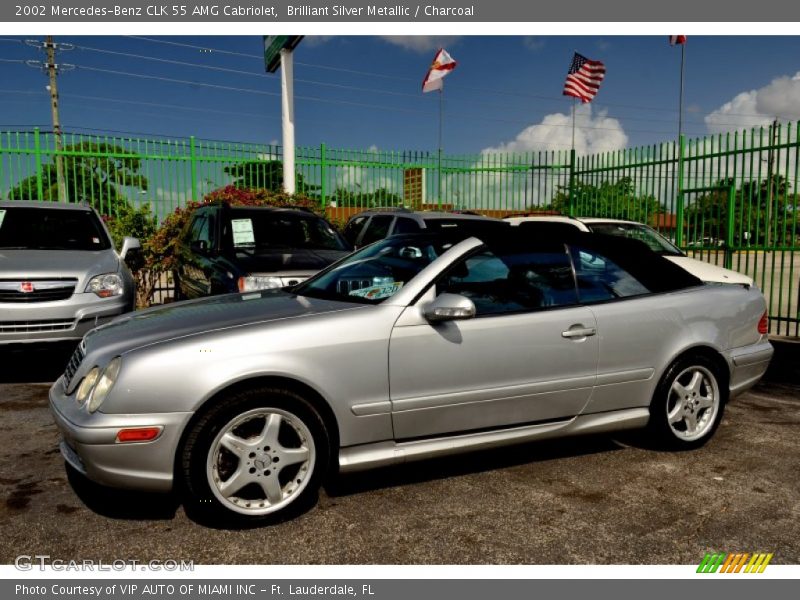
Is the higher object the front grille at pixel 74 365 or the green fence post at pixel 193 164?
the green fence post at pixel 193 164

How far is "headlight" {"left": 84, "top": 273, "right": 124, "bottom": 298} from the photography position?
257 inches

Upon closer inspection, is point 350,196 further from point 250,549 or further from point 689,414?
point 250,549

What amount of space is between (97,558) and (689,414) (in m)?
3.63

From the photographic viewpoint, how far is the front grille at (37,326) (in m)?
6.12

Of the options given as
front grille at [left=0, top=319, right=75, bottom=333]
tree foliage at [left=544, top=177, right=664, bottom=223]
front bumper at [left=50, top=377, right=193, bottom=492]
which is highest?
tree foliage at [left=544, top=177, right=664, bottom=223]

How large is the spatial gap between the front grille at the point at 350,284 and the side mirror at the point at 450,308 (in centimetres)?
69

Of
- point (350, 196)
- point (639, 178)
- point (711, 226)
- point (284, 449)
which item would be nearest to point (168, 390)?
point (284, 449)

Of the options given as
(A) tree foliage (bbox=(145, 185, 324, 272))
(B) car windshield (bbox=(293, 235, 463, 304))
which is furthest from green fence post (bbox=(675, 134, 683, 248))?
(B) car windshield (bbox=(293, 235, 463, 304))

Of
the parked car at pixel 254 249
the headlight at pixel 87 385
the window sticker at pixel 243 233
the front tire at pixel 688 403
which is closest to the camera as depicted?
the headlight at pixel 87 385

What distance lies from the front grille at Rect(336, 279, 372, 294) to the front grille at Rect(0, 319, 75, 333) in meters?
3.25

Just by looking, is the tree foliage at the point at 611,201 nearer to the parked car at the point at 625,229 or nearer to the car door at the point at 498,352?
the parked car at the point at 625,229

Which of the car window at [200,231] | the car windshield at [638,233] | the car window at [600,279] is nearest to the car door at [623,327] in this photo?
the car window at [600,279]

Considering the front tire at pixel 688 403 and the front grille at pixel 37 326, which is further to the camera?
the front grille at pixel 37 326

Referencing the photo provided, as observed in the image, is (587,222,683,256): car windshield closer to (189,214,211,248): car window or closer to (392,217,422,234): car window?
(392,217,422,234): car window
